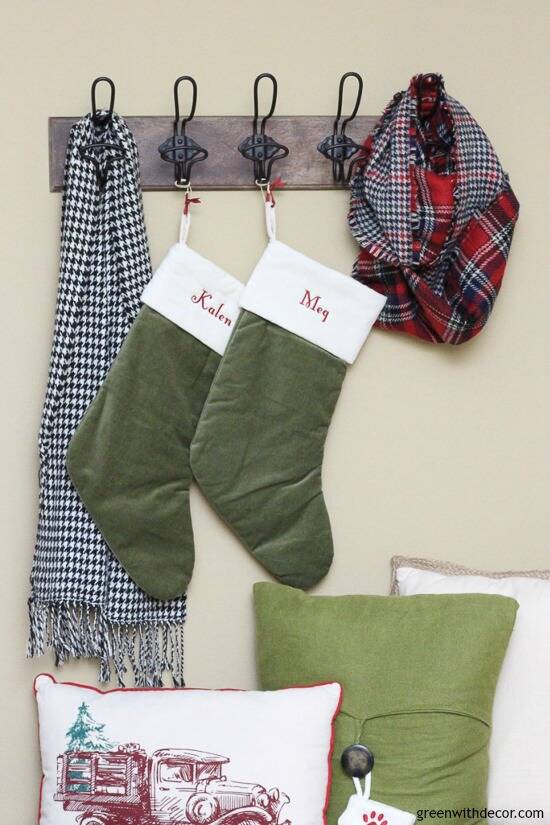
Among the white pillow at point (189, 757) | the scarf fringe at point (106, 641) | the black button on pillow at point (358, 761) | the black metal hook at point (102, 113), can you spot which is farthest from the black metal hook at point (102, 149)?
the black button on pillow at point (358, 761)

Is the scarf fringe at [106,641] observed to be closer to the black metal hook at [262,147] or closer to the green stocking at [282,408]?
the green stocking at [282,408]

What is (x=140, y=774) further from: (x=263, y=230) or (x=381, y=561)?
(x=263, y=230)

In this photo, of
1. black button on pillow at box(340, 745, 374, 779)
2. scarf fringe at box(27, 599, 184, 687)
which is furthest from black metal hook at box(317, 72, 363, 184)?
black button on pillow at box(340, 745, 374, 779)

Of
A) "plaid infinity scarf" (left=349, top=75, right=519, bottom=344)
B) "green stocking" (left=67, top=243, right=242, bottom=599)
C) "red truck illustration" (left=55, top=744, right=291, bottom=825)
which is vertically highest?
"plaid infinity scarf" (left=349, top=75, right=519, bottom=344)

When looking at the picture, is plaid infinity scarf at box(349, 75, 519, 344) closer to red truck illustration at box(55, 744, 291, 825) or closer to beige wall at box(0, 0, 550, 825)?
beige wall at box(0, 0, 550, 825)

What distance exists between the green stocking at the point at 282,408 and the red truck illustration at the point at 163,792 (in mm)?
399

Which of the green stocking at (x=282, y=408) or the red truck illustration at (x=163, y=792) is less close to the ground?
the green stocking at (x=282, y=408)

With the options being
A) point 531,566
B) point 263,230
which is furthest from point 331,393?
point 531,566

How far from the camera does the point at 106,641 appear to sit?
5.53 feet

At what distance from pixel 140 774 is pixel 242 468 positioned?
1.77 feet

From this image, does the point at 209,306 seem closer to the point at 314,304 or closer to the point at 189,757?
the point at 314,304

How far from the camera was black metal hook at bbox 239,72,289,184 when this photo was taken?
5.53ft

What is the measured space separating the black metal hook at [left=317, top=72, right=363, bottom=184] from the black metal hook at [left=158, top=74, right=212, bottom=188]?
227 millimetres

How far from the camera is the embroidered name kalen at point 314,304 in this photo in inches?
→ 67.8
